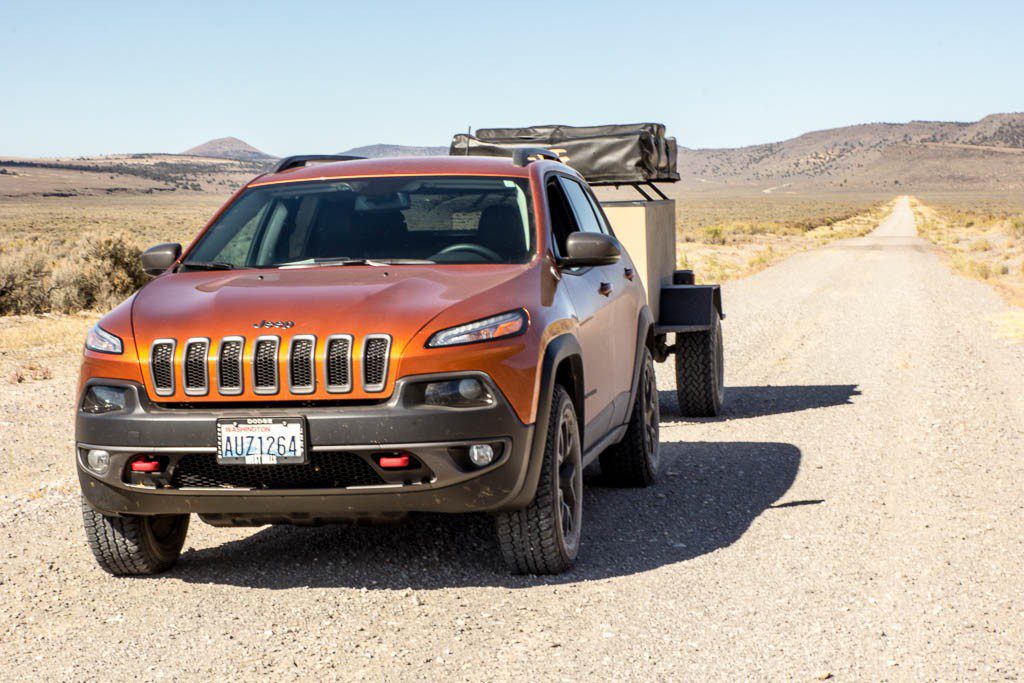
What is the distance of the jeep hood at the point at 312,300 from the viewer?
5.08 metres

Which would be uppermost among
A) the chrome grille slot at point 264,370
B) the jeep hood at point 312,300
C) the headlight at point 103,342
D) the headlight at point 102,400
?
the jeep hood at point 312,300

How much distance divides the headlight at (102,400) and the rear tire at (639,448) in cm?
326

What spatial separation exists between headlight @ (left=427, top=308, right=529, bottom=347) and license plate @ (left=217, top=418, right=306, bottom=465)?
2.06ft

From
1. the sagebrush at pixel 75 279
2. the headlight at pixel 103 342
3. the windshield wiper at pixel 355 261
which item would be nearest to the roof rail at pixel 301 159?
the windshield wiper at pixel 355 261

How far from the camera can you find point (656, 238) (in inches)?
403

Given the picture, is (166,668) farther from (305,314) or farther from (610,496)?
(610,496)

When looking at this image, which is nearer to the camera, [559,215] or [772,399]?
[559,215]

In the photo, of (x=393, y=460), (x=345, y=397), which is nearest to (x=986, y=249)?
(x=393, y=460)

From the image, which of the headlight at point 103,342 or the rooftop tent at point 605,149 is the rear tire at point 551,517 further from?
the rooftop tent at point 605,149

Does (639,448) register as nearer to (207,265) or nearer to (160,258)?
(207,265)

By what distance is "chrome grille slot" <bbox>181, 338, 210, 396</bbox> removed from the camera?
5074mm

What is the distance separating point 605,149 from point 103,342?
6.55m

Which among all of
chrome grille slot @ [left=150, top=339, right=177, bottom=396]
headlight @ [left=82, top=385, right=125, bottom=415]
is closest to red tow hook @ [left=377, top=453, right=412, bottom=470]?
chrome grille slot @ [left=150, top=339, right=177, bottom=396]

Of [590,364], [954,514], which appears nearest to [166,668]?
[590,364]
